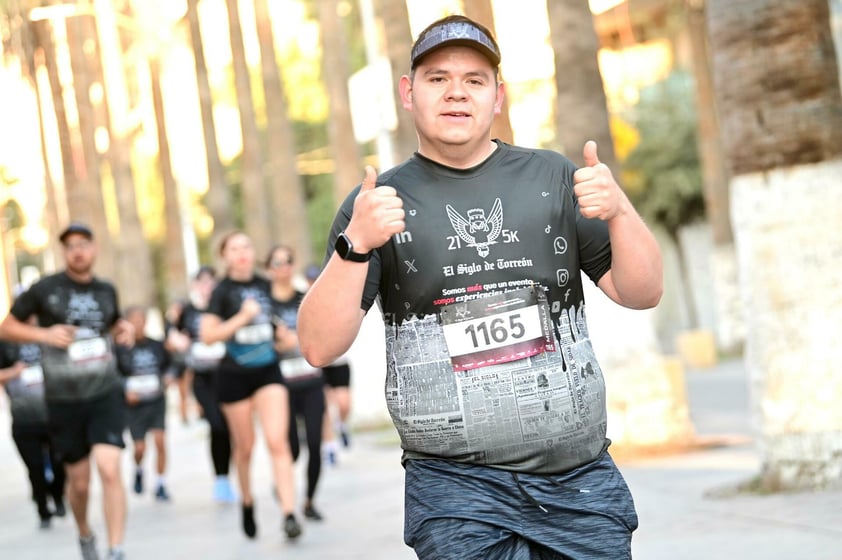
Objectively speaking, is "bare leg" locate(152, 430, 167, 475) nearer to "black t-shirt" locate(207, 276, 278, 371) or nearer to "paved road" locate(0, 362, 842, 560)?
"paved road" locate(0, 362, 842, 560)

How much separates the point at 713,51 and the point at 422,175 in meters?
6.25

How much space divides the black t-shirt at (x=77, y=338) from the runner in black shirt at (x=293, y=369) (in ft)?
6.95

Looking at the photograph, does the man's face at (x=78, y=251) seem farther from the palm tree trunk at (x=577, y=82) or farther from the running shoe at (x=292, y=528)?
the palm tree trunk at (x=577, y=82)

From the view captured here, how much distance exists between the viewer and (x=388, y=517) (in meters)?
12.4

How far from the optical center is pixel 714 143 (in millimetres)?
28859

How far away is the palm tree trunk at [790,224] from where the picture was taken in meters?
9.81

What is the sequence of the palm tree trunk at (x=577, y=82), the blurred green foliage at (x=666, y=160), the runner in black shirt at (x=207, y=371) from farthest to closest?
the blurred green foliage at (x=666, y=160) → the runner in black shirt at (x=207, y=371) → the palm tree trunk at (x=577, y=82)

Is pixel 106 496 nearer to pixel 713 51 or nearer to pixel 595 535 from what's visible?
pixel 713 51

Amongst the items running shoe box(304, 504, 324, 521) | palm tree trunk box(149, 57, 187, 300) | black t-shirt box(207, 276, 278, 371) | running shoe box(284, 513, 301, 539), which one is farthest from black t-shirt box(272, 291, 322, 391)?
palm tree trunk box(149, 57, 187, 300)

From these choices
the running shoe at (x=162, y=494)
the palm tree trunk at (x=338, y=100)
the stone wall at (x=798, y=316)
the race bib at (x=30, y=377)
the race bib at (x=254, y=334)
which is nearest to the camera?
the stone wall at (x=798, y=316)

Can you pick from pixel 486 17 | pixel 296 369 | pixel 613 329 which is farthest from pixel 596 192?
pixel 486 17

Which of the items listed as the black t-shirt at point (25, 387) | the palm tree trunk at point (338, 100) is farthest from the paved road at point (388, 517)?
the palm tree trunk at point (338, 100)

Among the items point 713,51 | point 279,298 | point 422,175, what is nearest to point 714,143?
point 279,298

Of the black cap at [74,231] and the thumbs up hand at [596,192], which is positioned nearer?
the thumbs up hand at [596,192]
